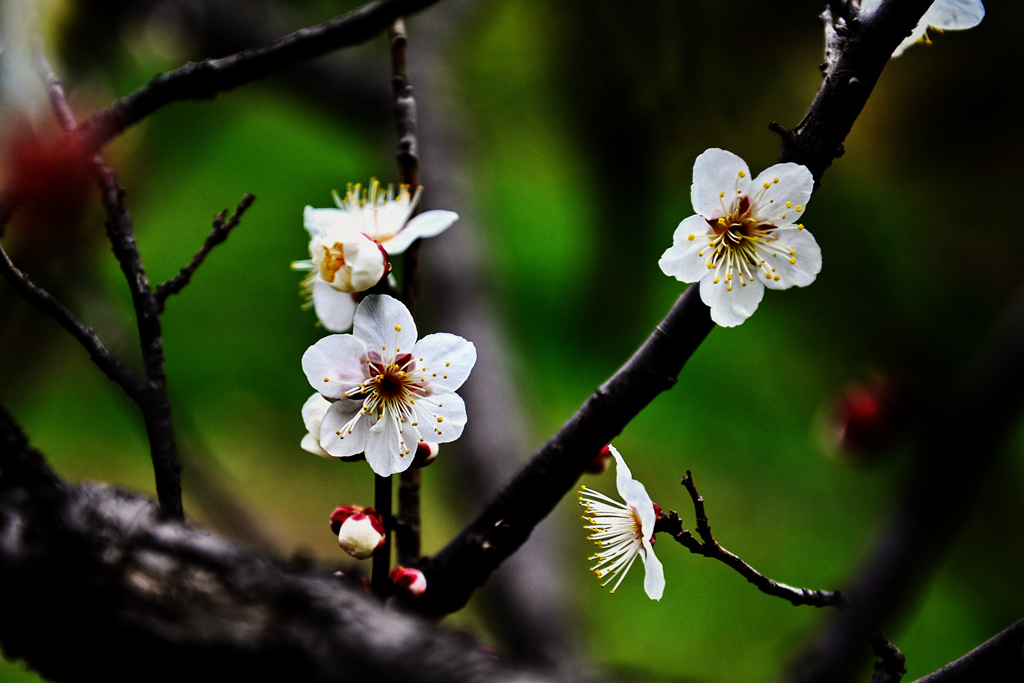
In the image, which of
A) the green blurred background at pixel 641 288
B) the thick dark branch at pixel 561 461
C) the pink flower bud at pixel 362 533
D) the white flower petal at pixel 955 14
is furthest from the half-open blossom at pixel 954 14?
the green blurred background at pixel 641 288

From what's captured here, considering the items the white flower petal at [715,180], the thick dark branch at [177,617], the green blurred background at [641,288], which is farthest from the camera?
the green blurred background at [641,288]

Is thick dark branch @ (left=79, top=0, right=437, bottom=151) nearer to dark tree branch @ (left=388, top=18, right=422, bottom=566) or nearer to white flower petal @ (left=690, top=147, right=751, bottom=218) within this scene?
dark tree branch @ (left=388, top=18, right=422, bottom=566)

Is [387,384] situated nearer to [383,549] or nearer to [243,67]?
[383,549]

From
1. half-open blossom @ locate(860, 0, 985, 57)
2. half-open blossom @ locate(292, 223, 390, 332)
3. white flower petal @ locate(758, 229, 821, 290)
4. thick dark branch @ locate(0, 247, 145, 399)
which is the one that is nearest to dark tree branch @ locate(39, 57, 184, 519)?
thick dark branch @ locate(0, 247, 145, 399)

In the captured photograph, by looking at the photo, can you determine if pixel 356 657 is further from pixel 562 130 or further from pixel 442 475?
pixel 562 130

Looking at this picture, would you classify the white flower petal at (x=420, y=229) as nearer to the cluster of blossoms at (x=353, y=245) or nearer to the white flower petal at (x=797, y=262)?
the cluster of blossoms at (x=353, y=245)

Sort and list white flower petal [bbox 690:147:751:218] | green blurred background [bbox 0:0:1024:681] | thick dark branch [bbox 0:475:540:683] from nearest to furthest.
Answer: thick dark branch [bbox 0:475:540:683] < white flower petal [bbox 690:147:751:218] < green blurred background [bbox 0:0:1024:681]

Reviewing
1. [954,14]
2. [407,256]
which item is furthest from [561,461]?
[954,14]
